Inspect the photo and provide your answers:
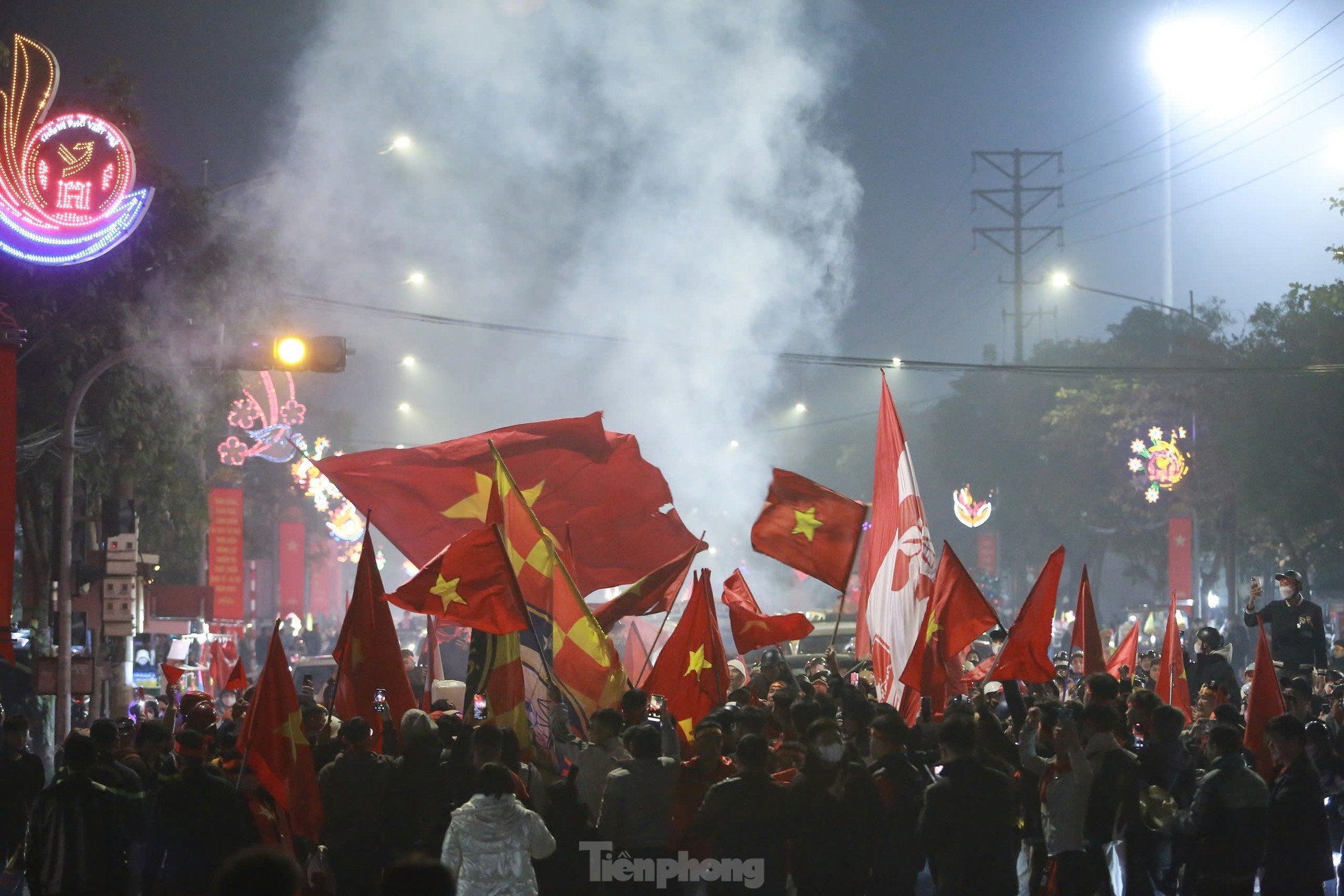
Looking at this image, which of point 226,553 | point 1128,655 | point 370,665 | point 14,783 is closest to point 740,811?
point 370,665

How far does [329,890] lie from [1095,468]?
164ft

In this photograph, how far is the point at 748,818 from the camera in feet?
23.3

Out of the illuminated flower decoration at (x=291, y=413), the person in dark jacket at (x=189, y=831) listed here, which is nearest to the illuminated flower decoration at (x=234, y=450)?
the illuminated flower decoration at (x=291, y=413)

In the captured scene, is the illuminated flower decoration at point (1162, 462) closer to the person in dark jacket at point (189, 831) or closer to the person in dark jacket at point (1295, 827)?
the person in dark jacket at point (1295, 827)

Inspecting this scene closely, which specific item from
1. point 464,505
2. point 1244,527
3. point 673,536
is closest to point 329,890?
point 464,505

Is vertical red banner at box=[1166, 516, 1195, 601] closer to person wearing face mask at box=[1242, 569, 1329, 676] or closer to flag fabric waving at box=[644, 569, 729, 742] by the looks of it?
person wearing face mask at box=[1242, 569, 1329, 676]

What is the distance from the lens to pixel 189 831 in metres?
7.60

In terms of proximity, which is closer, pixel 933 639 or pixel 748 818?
pixel 748 818

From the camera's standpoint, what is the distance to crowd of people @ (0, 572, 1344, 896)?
23.1ft

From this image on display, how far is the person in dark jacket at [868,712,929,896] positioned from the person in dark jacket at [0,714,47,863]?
17.2 ft

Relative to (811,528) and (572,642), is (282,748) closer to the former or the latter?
(572,642)

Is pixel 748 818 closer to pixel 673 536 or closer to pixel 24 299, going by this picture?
pixel 673 536

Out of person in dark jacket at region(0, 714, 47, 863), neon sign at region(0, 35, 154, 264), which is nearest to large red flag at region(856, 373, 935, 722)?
person in dark jacket at region(0, 714, 47, 863)

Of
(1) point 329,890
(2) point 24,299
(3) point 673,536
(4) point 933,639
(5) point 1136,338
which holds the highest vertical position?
(5) point 1136,338
